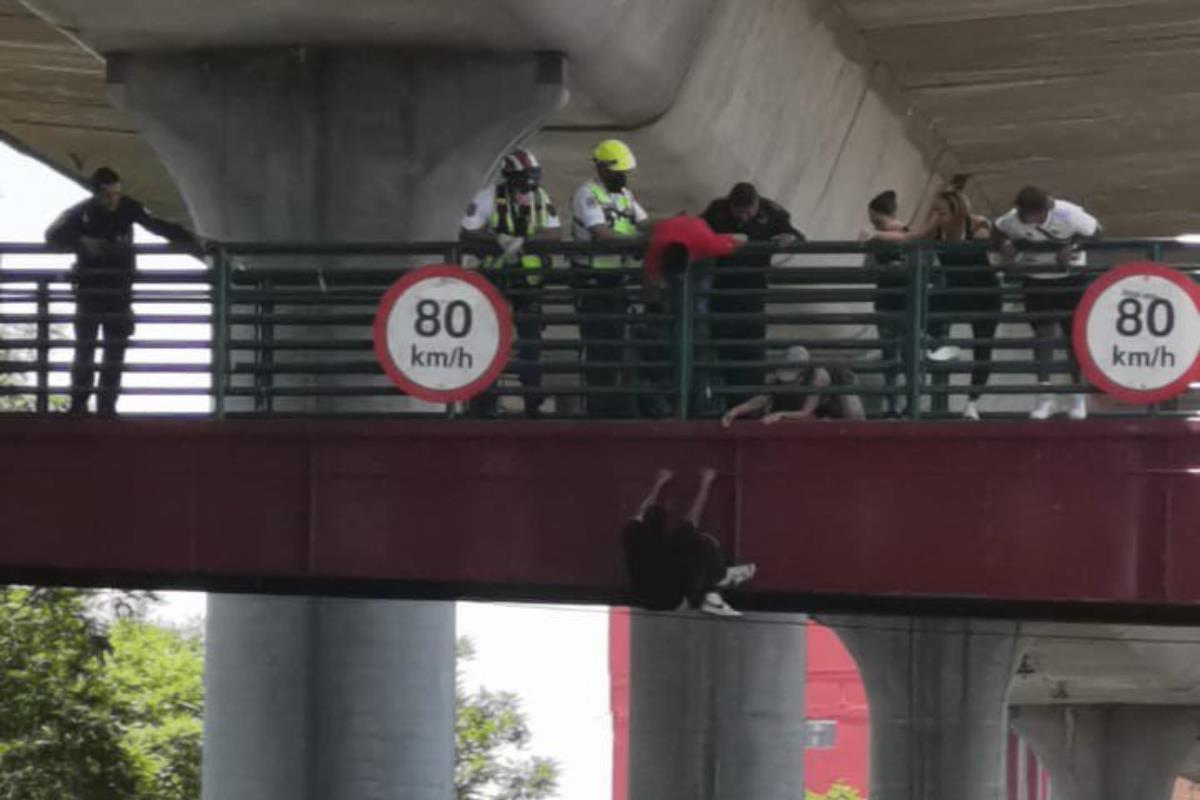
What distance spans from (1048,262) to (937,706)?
98.6ft

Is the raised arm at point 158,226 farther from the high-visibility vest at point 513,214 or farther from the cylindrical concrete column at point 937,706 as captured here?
the cylindrical concrete column at point 937,706

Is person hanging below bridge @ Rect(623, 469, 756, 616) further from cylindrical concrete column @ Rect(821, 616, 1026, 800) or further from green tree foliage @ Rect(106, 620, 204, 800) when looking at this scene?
cylindrical concrete column @ Rect(821, 616, 1026, 800)

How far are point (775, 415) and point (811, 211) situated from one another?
48.8 feet

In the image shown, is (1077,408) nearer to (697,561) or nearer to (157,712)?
(697,561)

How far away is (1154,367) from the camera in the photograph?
17719 millimetres

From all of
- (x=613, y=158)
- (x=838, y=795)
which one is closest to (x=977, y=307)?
(x=613, y=158)

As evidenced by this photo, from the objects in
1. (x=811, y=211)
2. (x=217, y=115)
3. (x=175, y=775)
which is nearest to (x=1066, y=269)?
(x=217, y=115)

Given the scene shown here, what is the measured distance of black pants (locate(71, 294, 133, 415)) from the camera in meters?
19.9

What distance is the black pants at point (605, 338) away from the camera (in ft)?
62.6

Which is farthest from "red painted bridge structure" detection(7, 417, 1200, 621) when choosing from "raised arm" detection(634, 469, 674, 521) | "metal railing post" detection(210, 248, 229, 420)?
"metal railing post" detection(210, 248, 229, 420)

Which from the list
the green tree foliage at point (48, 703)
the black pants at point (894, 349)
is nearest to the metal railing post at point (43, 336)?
the black pants at point (894, 349)

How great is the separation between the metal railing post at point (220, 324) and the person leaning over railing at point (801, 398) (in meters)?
3.32

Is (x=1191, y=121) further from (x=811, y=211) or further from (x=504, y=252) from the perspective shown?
(x=504, y=252)

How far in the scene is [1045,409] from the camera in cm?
1891
